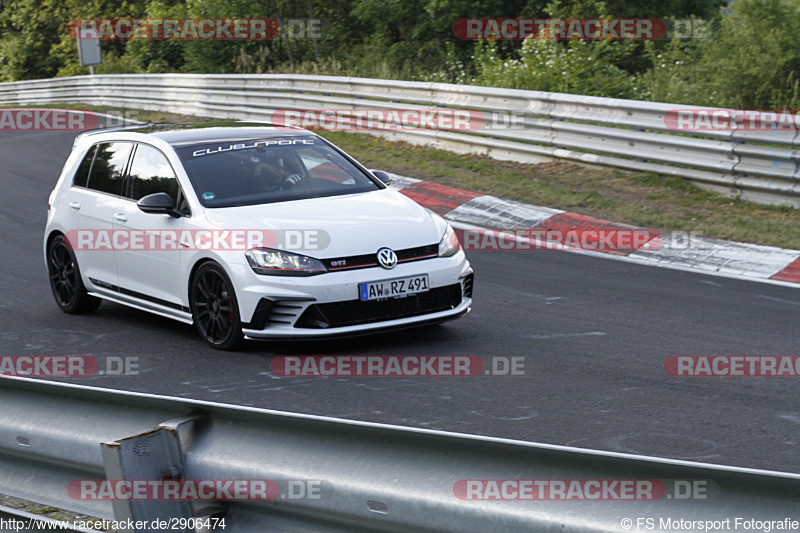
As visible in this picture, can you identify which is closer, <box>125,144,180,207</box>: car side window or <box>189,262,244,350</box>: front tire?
<box>189,262,244,350</box>: front tire

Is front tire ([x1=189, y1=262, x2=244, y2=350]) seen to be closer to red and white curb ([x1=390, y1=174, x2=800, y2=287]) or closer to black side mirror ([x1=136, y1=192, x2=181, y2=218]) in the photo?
black side mirror ([x1=136, y1=192, x2=181, y2=218])

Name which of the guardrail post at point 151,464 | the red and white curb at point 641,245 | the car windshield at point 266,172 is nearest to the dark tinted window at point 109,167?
the car windshield at point 266,172

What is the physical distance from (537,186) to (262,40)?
20.5m

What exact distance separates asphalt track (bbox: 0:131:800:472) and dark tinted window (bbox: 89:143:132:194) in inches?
45.2

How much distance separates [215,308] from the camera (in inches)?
292

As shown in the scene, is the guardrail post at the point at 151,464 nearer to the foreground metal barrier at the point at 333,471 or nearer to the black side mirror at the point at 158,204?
the foreground metal barrier at the point at 333,471

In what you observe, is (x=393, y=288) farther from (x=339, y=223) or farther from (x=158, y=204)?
(x=158, y=204)

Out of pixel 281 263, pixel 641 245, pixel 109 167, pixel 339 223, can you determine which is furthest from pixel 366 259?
pixel 641 245

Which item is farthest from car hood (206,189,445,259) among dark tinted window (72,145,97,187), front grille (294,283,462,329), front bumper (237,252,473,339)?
dark tinted window (72,145,97,187)

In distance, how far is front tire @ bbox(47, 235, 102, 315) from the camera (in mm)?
8945

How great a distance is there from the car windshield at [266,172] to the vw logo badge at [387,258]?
3.44 feet

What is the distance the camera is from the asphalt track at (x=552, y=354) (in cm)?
566

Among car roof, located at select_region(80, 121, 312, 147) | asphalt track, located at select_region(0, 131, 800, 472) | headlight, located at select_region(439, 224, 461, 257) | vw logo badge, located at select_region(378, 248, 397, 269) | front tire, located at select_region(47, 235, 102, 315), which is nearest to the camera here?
asphalt track, located at select_region(0, 131, 800, 472)

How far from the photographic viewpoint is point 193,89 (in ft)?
80.6
